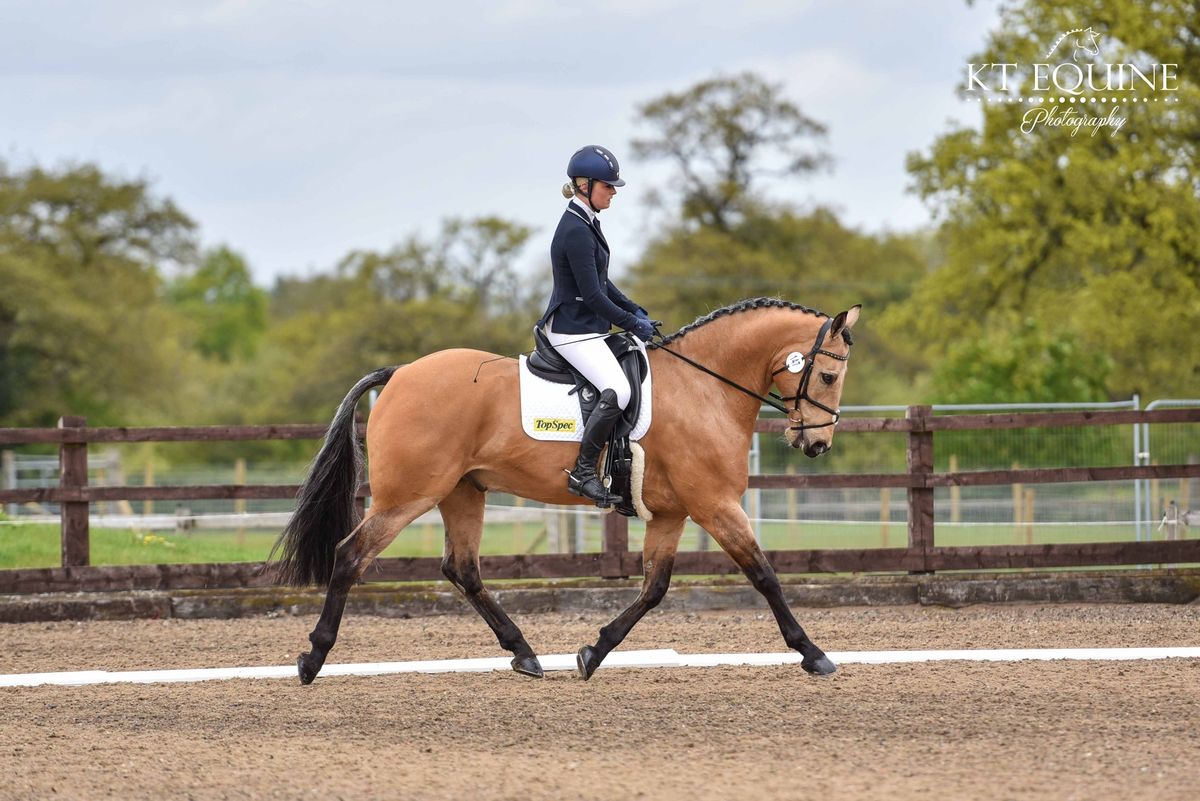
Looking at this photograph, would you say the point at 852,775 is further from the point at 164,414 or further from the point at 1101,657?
the point at 164,414

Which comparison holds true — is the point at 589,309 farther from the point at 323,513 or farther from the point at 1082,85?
the point at 1082,85

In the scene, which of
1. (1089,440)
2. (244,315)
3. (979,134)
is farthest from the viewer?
(244,315)

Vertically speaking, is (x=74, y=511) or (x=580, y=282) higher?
(x=580, y=282)

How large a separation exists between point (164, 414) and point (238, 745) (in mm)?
33412

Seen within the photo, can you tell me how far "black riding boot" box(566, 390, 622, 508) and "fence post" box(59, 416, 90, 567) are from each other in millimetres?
4752

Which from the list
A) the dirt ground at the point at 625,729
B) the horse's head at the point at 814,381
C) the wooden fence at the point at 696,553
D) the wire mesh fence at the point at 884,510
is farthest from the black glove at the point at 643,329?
the wire mesh fence at the point at 884,510

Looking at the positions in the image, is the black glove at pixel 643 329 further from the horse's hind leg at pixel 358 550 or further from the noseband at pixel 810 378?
the horse's hind leg at pixel 358 550

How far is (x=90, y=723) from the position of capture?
5.83 metres

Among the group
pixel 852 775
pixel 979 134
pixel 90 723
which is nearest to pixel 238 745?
pixel 90 723

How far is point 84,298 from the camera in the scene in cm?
3544

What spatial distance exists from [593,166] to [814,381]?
1602mm

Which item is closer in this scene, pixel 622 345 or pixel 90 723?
pixel 90 723

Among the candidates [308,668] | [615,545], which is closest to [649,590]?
[308,668]

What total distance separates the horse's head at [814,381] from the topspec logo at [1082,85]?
16252mm
